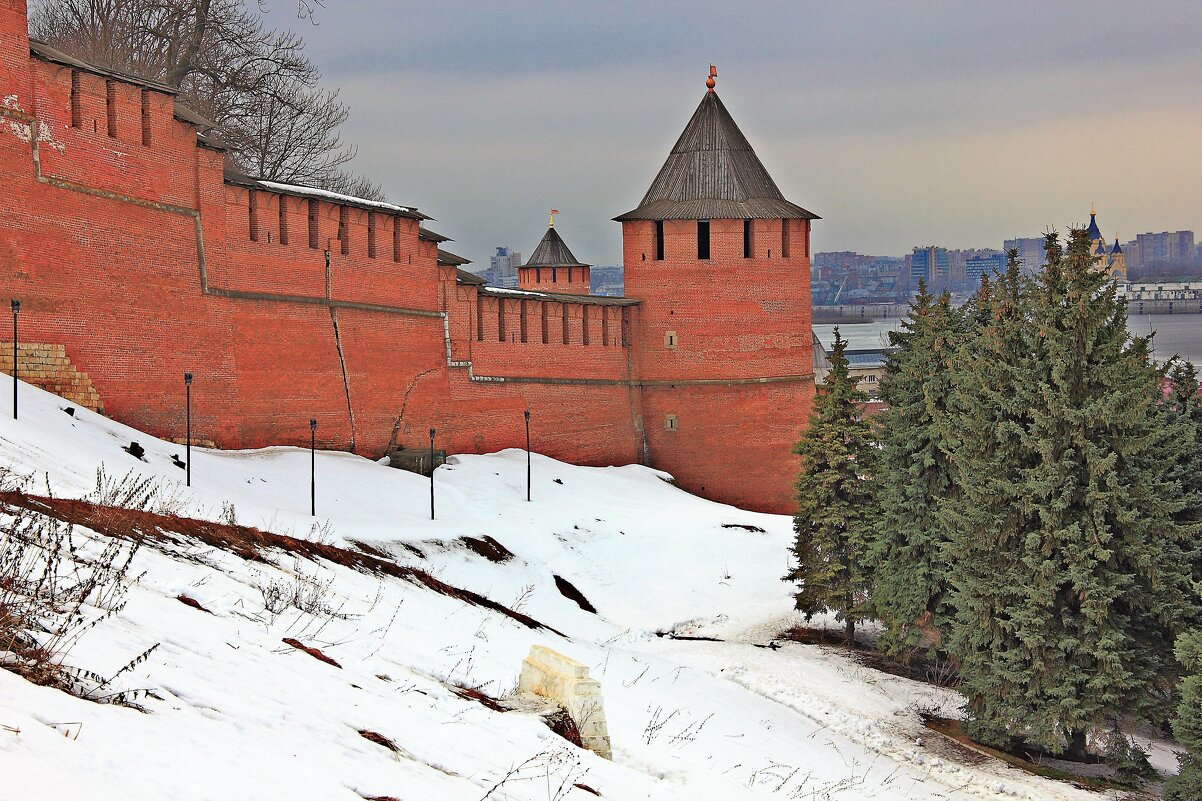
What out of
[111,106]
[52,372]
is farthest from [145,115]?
[52,372]

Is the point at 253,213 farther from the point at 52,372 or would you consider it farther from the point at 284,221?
the point at 52,372

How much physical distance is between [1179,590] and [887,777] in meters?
4.14

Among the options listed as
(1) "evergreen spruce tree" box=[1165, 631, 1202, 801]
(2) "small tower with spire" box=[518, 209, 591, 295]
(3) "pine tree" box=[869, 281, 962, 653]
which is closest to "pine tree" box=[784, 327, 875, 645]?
(3) "pine tree" box=[869, 281, 962, 653]

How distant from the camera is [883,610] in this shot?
16484 millimetres

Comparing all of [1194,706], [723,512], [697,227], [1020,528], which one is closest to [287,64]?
[697,227]

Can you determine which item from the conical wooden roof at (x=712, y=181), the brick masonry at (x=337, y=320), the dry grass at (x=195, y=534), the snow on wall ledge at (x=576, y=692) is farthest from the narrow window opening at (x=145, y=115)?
the conical wooden roof at (x=712, y=181)

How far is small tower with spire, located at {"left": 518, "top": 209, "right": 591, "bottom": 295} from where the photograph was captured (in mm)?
40812

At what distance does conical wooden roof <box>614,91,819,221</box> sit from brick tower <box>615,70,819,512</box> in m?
0.04

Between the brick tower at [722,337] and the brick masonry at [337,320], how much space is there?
0.05 metres

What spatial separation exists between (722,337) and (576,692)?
20.1 m

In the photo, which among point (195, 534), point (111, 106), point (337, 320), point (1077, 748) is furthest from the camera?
point (337, 320)

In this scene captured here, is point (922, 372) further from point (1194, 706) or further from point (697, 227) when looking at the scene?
point (697, 227)

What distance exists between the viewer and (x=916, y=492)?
1605cm

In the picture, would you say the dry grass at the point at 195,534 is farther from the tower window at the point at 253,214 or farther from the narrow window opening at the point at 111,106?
the tower window at the point at 253,214
